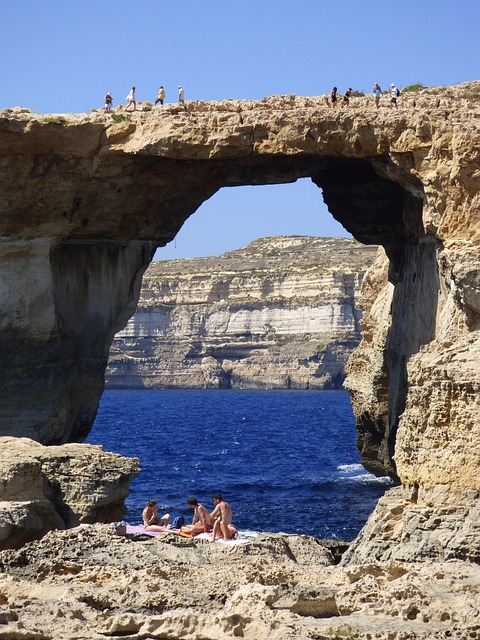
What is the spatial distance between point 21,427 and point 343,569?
20206 millimetres

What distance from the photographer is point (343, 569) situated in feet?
50.7

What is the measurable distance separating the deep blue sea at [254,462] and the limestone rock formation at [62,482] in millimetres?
6475

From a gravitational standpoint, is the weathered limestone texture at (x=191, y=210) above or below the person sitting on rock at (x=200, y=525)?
above

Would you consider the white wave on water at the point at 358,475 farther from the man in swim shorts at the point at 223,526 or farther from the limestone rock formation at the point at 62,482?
the man in swim shorts at the point at 223,526

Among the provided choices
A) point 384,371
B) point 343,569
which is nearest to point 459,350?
point 343,569

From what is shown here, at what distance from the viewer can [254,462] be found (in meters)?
51.2

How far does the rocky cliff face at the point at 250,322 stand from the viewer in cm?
12400

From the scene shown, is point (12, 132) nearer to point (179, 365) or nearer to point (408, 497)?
point (408, 497)

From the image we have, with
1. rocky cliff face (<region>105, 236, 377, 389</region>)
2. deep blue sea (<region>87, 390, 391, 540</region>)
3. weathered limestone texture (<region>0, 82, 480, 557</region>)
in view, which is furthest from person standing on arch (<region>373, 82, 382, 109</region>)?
rocky cliff face (<region>105, 236, 377, 389</region>)

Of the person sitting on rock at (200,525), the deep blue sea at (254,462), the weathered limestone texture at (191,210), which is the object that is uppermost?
the weathered limestone texture at (191,210)

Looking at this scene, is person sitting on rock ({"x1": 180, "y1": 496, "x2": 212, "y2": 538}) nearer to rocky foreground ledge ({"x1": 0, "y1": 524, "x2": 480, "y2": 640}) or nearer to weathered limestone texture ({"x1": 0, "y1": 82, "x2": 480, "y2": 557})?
rocky foreground ledge ({"x1": 0, "y1": 524, "x2": 480, "y2": 640})

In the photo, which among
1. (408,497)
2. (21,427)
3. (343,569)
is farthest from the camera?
(21,427)

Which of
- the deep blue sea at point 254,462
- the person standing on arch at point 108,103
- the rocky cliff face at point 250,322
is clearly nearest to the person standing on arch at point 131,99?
the person standing on arch at point 108,103

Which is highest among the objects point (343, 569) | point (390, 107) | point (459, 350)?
point (390, 107)
